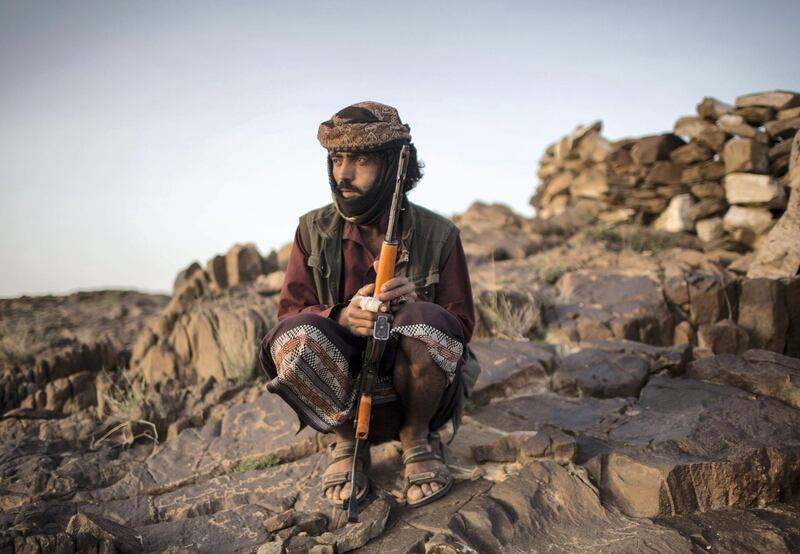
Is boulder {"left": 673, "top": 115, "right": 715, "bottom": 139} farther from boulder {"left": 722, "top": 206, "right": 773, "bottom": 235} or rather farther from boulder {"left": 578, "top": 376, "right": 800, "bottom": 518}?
boulder {"left": 578, "top": 376, "right": 800, "bottom": 518}

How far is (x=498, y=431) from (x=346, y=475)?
1.31 meters

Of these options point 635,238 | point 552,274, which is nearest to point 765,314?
point 552,274

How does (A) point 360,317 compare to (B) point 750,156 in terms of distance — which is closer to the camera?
(A) point 360,317

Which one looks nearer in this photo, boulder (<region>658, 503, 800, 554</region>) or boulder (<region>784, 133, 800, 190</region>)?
boulder (<region>658, 503, 800, 554</region>)

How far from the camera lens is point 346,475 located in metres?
3.10

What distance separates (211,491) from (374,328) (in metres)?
1.58

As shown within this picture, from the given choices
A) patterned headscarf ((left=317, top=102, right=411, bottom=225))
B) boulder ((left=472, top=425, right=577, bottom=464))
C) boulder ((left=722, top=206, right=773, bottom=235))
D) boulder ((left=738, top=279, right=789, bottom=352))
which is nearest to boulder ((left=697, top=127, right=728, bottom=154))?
boulder ((left=722, top=206, right=773, bottom=235))

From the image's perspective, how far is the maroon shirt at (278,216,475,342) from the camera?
3.32m

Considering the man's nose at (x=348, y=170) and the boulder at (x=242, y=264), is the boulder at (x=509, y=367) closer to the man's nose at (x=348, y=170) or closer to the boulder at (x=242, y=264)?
the man's nose at (x=348, y=170)

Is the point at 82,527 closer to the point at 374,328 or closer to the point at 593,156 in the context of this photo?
the point at 374,328

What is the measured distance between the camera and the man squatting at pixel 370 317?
2861 mm

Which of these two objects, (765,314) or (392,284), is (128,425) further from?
(765,314)

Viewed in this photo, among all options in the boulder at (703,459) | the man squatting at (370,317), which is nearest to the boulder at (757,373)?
the boulder at (703,459)

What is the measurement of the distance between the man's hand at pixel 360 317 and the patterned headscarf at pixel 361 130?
747 mm
